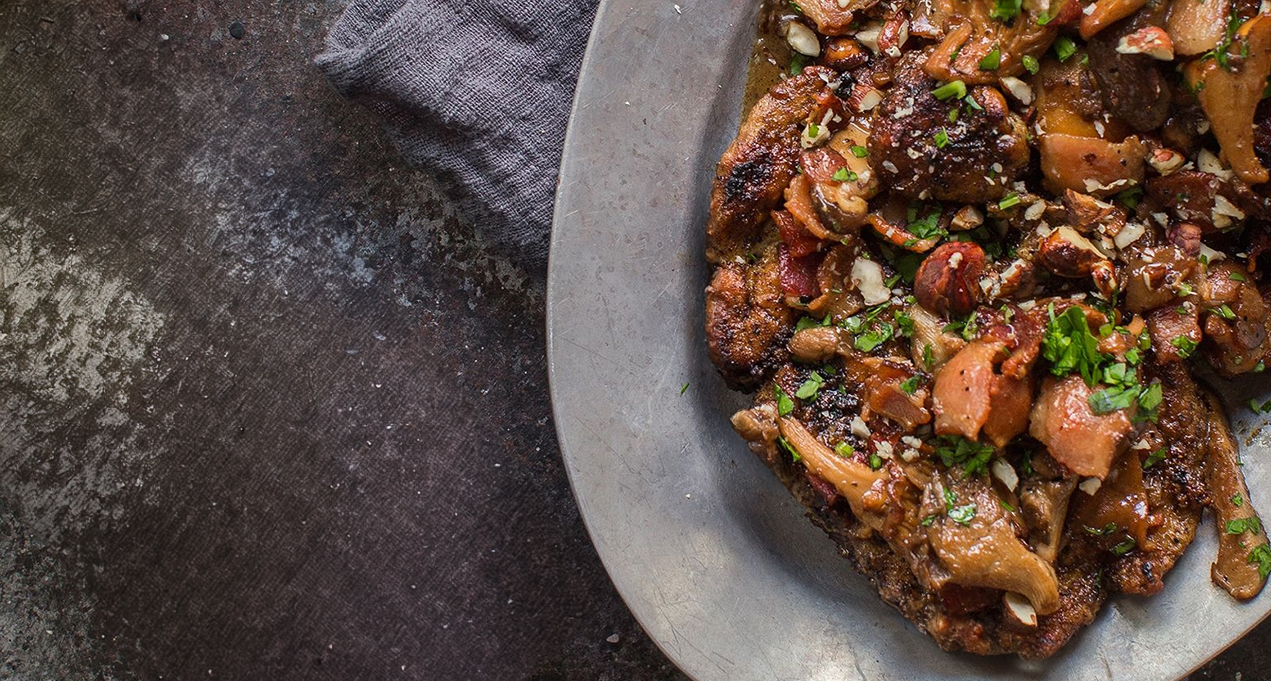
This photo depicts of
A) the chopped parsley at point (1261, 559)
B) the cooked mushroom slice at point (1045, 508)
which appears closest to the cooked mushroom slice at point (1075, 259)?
the cooked mushroom slice at point (1045, 508)

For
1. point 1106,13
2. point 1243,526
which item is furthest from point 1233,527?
point 1106,13

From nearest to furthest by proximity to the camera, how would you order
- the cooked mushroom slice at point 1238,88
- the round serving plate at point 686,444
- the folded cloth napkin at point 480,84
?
the cooked mushroom slice at point 1238,88
the round serving plate at point 686,444
the folded cloth napkin at point 480,84

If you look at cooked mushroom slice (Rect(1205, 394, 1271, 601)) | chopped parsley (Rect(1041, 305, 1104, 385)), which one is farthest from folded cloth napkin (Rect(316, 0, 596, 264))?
cooked mushroom slice (Rect(1205, 394, 1271, 601))

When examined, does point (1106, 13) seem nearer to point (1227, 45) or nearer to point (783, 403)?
point (1227, 45)

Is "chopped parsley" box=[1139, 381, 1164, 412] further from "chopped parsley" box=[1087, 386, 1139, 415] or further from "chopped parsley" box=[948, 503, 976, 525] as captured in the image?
"chopped parsley" box=[948, 503, 976, 525]

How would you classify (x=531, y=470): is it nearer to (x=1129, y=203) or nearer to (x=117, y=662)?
(x=117, y=662)

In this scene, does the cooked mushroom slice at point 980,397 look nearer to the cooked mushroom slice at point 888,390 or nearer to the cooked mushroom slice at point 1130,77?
the cooked mushroom slice at point 888,390

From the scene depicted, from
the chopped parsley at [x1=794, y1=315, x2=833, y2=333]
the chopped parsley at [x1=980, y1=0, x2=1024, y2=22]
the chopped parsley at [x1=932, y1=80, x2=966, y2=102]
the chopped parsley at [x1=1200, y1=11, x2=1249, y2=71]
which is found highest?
the chopped parsley at [x1=980, y1=0, x2=1024, y2=22]
